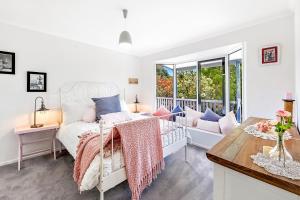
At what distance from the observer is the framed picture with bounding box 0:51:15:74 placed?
7.79 feet

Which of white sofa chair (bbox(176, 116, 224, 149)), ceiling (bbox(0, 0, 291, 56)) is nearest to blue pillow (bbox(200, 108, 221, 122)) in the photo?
white sofa chair (bbox(176, 116, 224, 149))

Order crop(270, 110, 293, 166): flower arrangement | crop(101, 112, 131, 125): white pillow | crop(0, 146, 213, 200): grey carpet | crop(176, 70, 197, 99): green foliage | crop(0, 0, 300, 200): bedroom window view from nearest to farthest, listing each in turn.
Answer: crop(270, 110, 293, 166): flower arrangement, crop(0, 0, 300, 200): bedroom window view, crop(0, 146, 213, 200): grey carpet, crop(101, 112, 131, 125): white pillow, crop(176, 70, 197, 99): green foliage

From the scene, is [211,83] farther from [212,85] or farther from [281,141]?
[281,141]

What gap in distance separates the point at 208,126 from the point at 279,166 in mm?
2316

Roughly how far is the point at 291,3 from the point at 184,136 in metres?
2.30

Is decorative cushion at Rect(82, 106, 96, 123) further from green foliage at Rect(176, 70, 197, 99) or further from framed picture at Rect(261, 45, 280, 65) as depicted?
framed picture at Rect(261, 45, 280, 65)

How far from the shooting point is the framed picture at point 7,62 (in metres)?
2.38

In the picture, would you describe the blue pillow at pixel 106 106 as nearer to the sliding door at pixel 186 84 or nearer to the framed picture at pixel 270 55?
the sliding door at pixel 186 84

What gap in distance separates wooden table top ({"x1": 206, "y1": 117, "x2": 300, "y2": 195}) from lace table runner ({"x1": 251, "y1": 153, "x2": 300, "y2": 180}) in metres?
0.03

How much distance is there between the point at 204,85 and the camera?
12.1 ft

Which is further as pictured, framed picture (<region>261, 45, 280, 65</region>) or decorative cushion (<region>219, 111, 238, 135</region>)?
decorative cushion (<region>219, 111, 238, 135</region>)

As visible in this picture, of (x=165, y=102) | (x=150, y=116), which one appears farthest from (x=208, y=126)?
(x=165, y=102)

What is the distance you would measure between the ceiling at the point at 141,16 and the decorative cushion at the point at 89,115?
1.49 metres

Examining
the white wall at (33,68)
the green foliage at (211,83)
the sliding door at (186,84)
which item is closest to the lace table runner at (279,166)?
the green foliage at (211,83)
